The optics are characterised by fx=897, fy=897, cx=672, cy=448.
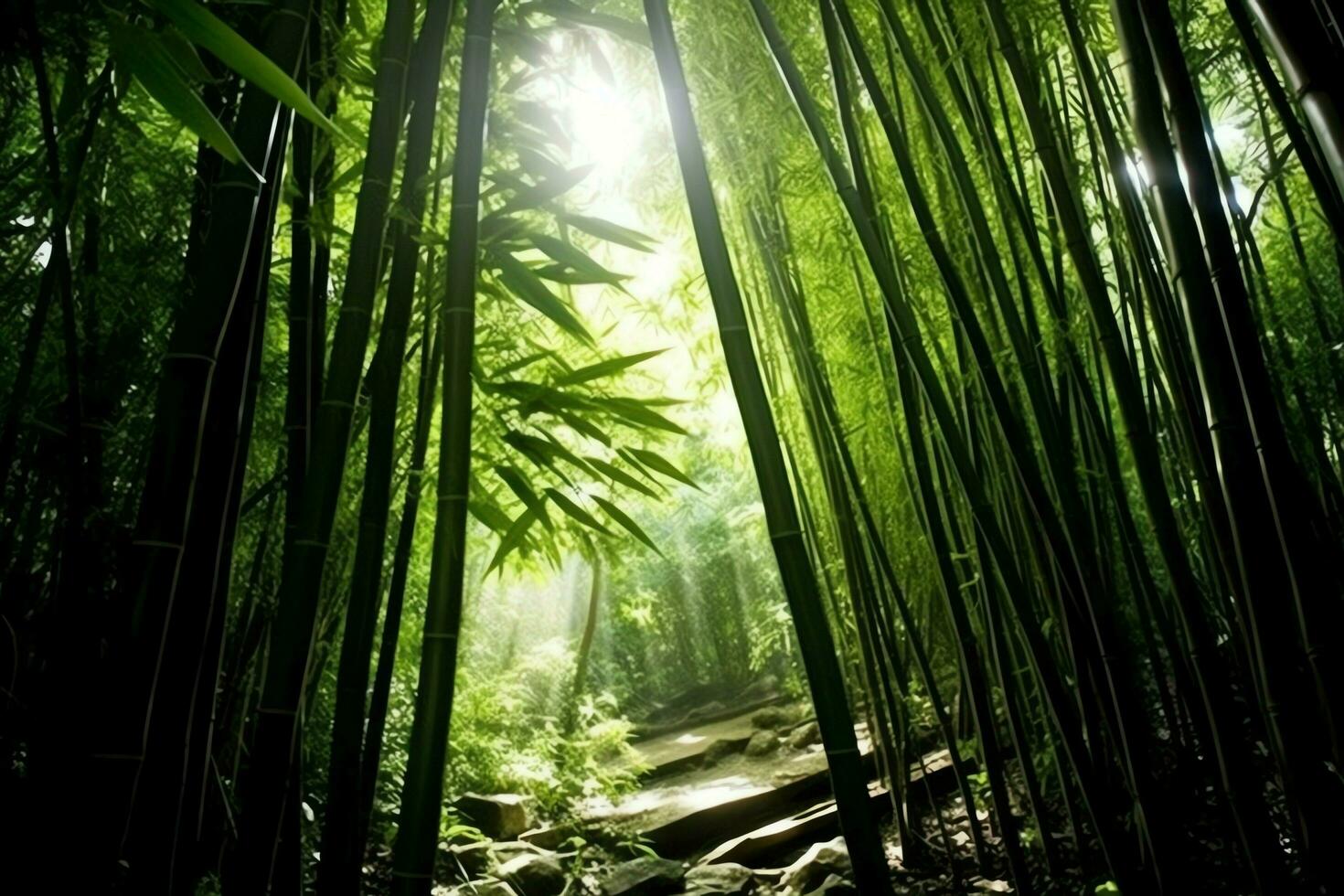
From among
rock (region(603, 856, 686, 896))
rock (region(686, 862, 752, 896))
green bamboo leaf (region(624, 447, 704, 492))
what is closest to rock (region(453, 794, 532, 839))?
rock (region(603, 856, 686, 896))

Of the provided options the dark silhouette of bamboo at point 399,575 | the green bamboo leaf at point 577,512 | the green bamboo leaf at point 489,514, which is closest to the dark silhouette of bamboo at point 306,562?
the dark silhouette of bamboo at point 399,575

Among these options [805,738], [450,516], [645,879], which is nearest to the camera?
[450,516]

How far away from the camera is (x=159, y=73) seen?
0.89 metres

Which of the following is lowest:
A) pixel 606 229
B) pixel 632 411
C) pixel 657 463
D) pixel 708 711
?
pixel 708 711

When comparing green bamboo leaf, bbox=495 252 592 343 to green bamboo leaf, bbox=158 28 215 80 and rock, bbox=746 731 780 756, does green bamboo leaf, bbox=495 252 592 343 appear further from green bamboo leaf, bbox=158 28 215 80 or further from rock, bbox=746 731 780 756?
rock, bbox=746 731 780 756

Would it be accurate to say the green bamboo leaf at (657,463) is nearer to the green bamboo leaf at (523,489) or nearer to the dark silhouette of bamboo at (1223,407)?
the green bamboo leaf at (523,489)

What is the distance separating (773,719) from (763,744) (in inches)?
38.3

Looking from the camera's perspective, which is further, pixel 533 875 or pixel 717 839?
pixel 717 839

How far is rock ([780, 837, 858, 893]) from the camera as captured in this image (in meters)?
3.57

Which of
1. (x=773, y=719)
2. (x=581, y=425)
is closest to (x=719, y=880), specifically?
(x=581, y=425)

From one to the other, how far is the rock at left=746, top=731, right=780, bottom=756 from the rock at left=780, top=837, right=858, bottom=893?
354 cm

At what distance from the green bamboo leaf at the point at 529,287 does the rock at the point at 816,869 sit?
2661mm

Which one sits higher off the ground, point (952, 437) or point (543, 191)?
point (543, 191)

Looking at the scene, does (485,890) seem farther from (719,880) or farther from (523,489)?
(523,489)
